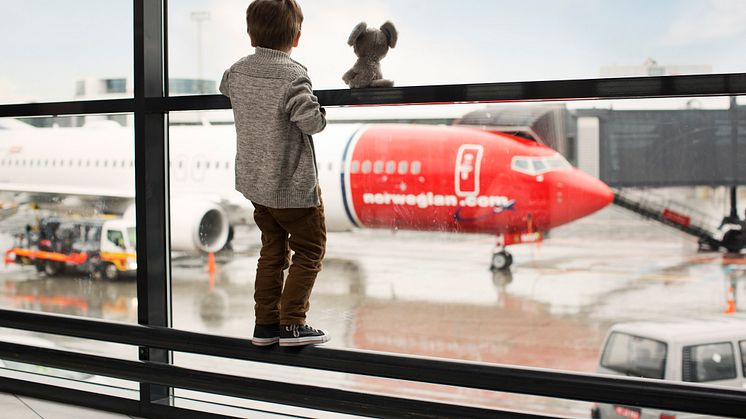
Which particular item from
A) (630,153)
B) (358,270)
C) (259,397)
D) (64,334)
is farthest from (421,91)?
(358,270)

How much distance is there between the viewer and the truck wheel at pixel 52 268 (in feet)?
13.4

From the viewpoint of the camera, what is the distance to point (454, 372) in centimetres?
129

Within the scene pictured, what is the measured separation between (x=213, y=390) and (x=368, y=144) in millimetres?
5183

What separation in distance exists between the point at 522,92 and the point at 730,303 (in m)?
4.23

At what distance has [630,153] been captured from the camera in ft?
12.5

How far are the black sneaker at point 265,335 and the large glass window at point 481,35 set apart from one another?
832 mm

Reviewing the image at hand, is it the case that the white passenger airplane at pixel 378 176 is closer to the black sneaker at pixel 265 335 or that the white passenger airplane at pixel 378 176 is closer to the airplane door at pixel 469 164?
the airplane door at pixel 469 164

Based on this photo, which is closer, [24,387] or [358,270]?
[24,387]

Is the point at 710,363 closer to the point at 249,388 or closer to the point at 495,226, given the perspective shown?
the point at 249,388

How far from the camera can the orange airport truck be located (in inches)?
131

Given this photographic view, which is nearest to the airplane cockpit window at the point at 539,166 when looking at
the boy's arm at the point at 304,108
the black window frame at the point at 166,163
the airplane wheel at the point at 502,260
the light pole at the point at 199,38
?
the airplane wheel at the point at 502,260

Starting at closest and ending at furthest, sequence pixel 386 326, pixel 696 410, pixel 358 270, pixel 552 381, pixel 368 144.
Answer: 1. pixel 696 410
2. pixel 552 381
3. pixel 368 144
4. pixel 358 270
5. pixel 386 326

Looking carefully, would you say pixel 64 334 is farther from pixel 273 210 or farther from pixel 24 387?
pixel 273 210

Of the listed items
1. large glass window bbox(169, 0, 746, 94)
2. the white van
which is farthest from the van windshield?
large glass window bbox(169, 0, 746, 94)
